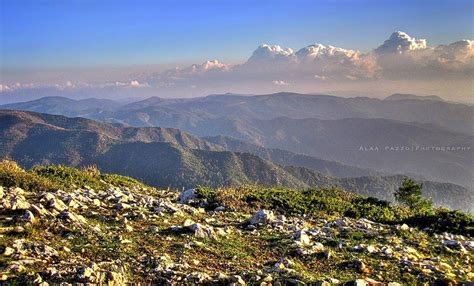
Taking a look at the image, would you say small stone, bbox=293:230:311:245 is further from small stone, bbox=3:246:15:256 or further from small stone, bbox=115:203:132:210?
small stone, bbox=3:246:15:256

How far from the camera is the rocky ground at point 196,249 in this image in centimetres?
925

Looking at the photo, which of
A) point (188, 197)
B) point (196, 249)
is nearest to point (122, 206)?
point (196, 249)

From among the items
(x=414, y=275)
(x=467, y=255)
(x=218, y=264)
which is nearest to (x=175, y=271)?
(x=218, y=264)

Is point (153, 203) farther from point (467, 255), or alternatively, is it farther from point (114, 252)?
point (467, 255)

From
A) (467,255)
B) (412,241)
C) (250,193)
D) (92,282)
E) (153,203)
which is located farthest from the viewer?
(250,193)

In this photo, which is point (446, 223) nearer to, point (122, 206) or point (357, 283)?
point (357, 283)

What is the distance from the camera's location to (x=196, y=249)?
11.8 m

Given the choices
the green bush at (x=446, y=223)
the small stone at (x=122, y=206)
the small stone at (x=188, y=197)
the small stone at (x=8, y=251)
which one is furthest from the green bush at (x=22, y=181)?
the green bush at (x=446, y=223)

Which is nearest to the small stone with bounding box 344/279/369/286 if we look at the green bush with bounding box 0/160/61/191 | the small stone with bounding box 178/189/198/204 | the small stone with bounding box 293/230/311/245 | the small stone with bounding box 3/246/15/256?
the small stone with bounding box 293/230/311/245

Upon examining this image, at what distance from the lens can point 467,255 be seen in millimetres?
13148

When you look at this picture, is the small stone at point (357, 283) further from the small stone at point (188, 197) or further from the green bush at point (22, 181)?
the green bush at point (22, 181)

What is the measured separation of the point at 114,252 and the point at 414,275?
8233 millimetres

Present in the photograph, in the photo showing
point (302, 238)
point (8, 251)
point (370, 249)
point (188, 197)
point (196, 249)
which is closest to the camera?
point (8, 251)

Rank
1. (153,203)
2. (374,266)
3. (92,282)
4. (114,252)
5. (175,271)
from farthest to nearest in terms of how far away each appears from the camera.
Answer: (153,203) < (374,266) < (114,252) < (175,271) < (92,282)
